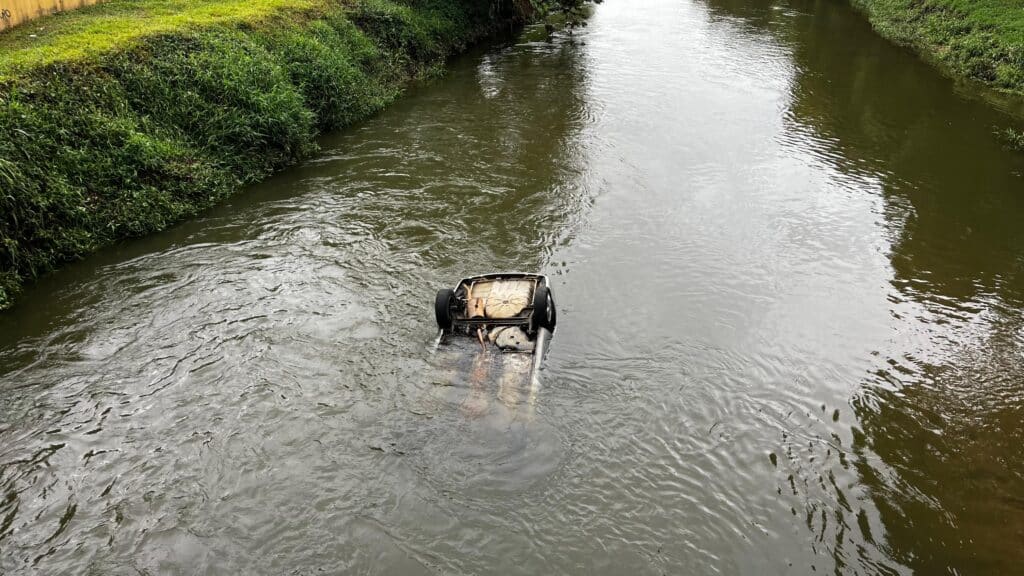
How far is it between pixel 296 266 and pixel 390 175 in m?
4.30

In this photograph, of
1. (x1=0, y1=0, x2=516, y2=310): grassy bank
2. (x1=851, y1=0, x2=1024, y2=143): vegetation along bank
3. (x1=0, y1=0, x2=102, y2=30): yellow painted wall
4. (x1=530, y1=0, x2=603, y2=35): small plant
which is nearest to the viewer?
(x1=0, y1=0, x2=516, y2=310): grassy bank

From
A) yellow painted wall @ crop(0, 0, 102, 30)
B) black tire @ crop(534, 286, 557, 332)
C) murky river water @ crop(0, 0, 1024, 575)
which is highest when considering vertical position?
yellow painted wall @ crop(0, 0, 102, 30)

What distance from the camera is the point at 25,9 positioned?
14.1m

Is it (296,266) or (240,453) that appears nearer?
(240,453)

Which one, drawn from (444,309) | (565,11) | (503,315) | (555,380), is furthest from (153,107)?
(565,11)

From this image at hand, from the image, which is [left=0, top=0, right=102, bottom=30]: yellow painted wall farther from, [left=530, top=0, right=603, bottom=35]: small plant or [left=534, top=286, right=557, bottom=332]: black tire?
[left=530, top=0, right=603, bottom=35]: small plant

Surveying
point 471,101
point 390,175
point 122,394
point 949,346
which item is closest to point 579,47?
point 471,101

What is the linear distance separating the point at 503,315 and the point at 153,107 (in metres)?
9.15

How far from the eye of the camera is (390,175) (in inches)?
567

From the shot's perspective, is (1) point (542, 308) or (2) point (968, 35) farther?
(2) point (968, 35)

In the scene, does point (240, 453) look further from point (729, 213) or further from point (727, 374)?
point (729, 213)

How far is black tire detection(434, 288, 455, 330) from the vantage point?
869 centimetres

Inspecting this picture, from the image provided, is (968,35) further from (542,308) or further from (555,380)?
(555,380)

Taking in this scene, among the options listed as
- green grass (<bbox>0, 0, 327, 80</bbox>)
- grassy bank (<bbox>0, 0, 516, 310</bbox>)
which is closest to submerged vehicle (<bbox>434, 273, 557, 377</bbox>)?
grassy bank (<bbox>0, 0, 516, 310</bbox>)
